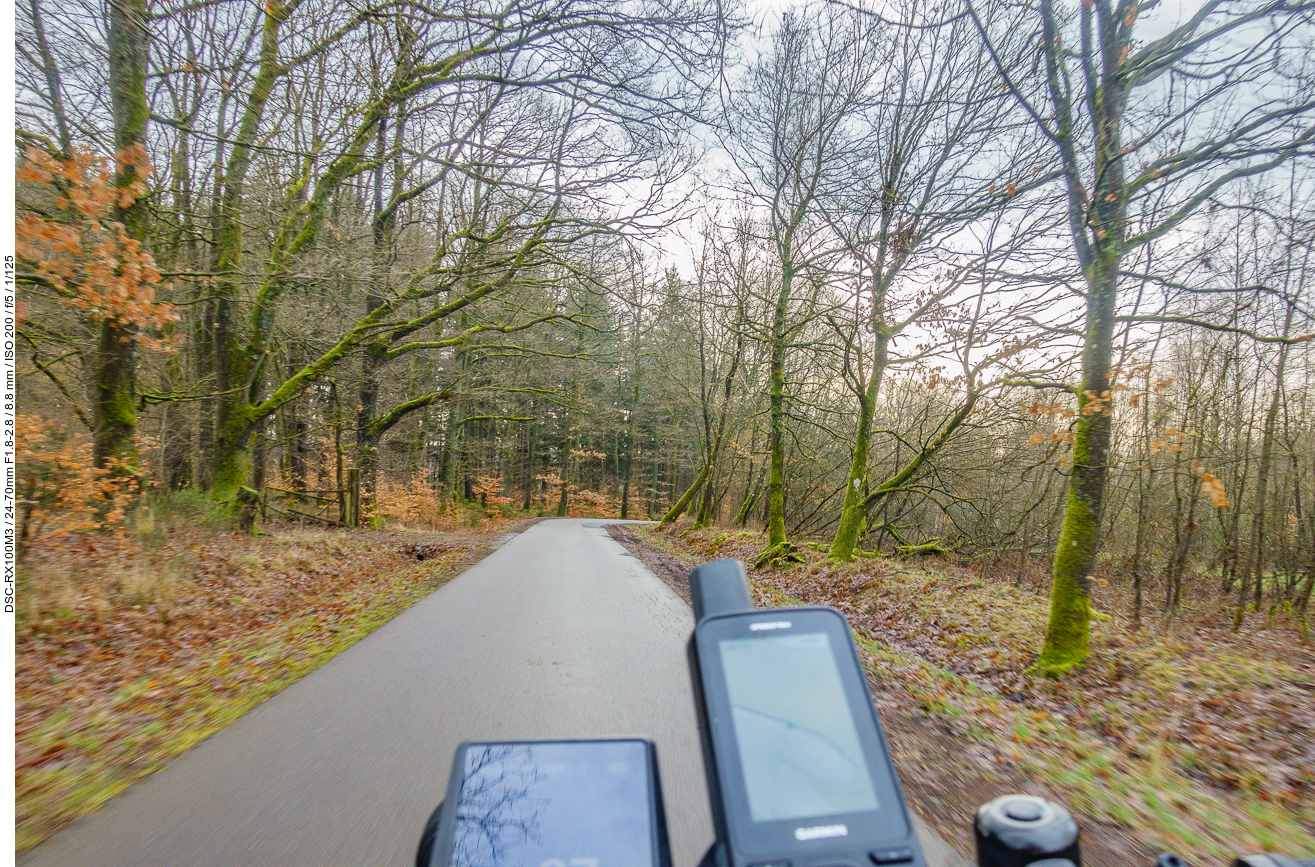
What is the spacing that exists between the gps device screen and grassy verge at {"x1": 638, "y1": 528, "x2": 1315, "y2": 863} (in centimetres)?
303

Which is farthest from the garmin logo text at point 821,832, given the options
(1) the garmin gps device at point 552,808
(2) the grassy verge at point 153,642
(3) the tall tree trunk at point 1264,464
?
(3) the tall tree trunk at point 1264,464

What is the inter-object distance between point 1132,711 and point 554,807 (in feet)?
22.5

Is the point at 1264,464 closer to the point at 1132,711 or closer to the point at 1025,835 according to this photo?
the point at 1132,711

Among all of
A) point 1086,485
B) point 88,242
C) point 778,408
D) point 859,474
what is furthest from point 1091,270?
point 88,242

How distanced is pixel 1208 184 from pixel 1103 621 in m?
6.20

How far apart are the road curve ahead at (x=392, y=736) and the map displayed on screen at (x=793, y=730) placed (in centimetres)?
181

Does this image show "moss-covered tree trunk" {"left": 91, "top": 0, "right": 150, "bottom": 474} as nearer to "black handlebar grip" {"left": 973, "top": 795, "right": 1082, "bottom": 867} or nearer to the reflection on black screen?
the reflection on black screen

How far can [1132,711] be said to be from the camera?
612cm

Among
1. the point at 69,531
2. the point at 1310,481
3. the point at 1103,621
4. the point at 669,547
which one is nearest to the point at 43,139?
the point at 69,531

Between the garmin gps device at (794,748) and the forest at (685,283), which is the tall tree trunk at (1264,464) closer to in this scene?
the forest at (685,283)

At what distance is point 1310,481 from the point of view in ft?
46.7

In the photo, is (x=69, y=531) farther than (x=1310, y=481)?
No

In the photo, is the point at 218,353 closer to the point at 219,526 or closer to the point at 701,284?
the point at 219,526


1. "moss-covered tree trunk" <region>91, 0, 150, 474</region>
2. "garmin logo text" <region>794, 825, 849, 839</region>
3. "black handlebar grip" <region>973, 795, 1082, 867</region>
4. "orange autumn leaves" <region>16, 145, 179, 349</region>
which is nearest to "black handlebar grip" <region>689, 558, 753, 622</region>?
"garmin logo text" <region>794, 825, 849, 839</region>
